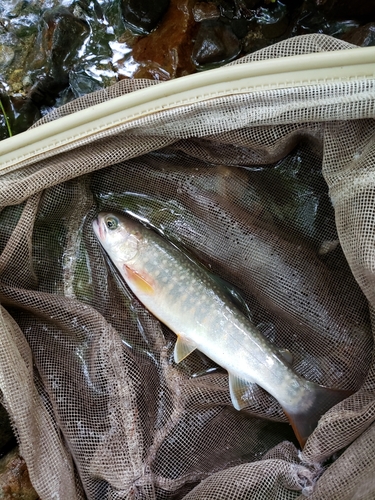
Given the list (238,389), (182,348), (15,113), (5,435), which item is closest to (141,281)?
(182,348)

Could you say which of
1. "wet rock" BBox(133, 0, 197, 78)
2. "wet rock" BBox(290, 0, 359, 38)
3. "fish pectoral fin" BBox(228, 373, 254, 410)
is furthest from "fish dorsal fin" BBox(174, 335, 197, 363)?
"wet rock" BBox(290, 0, 359, 38)

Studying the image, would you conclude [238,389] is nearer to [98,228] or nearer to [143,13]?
[98,228]

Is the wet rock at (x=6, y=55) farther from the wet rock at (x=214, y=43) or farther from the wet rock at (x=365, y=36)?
the wet rock at (x=365, y=36)

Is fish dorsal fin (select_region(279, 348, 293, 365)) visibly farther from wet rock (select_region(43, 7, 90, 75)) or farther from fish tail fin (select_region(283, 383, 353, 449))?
wet rock (select_region(43, 7, 90, 75))

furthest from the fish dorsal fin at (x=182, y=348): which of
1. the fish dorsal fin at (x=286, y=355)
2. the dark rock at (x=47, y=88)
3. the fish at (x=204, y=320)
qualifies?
the dark rock at (x=47, y=88)

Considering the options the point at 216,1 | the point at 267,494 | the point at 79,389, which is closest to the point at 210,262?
the point at 79,389

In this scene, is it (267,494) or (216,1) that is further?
(216,1)

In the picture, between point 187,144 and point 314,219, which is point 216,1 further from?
point 314,219
